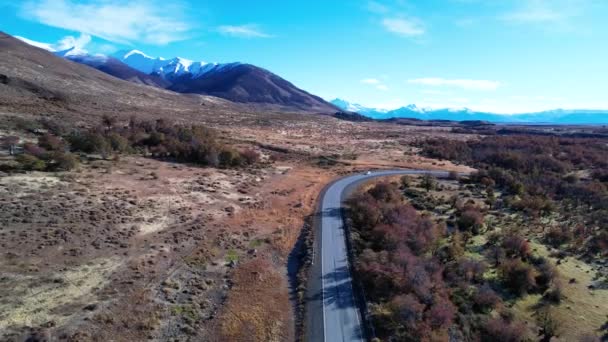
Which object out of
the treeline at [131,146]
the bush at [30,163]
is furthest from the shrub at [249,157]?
the bush at [30,163]

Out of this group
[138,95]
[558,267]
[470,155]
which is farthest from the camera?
[138,95]

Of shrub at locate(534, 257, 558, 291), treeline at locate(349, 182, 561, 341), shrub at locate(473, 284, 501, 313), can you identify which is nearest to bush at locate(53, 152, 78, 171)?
treeline at locate(349, 182, 561, 341)

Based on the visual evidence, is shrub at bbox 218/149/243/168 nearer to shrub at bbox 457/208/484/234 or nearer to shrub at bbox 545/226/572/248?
shrub at bbox 457/208/484/234

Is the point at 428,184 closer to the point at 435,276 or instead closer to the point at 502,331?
the point at 435,276

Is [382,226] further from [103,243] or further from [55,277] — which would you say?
[55,277]

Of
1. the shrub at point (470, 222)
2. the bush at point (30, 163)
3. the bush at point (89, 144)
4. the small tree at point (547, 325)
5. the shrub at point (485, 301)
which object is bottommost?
the small tree at point (547, 325)

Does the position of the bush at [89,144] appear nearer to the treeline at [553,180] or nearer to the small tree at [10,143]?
the small tree at [10,143]

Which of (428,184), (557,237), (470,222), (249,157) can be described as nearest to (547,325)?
(470,222)

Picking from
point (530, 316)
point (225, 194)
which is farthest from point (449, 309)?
point (225, 194)
